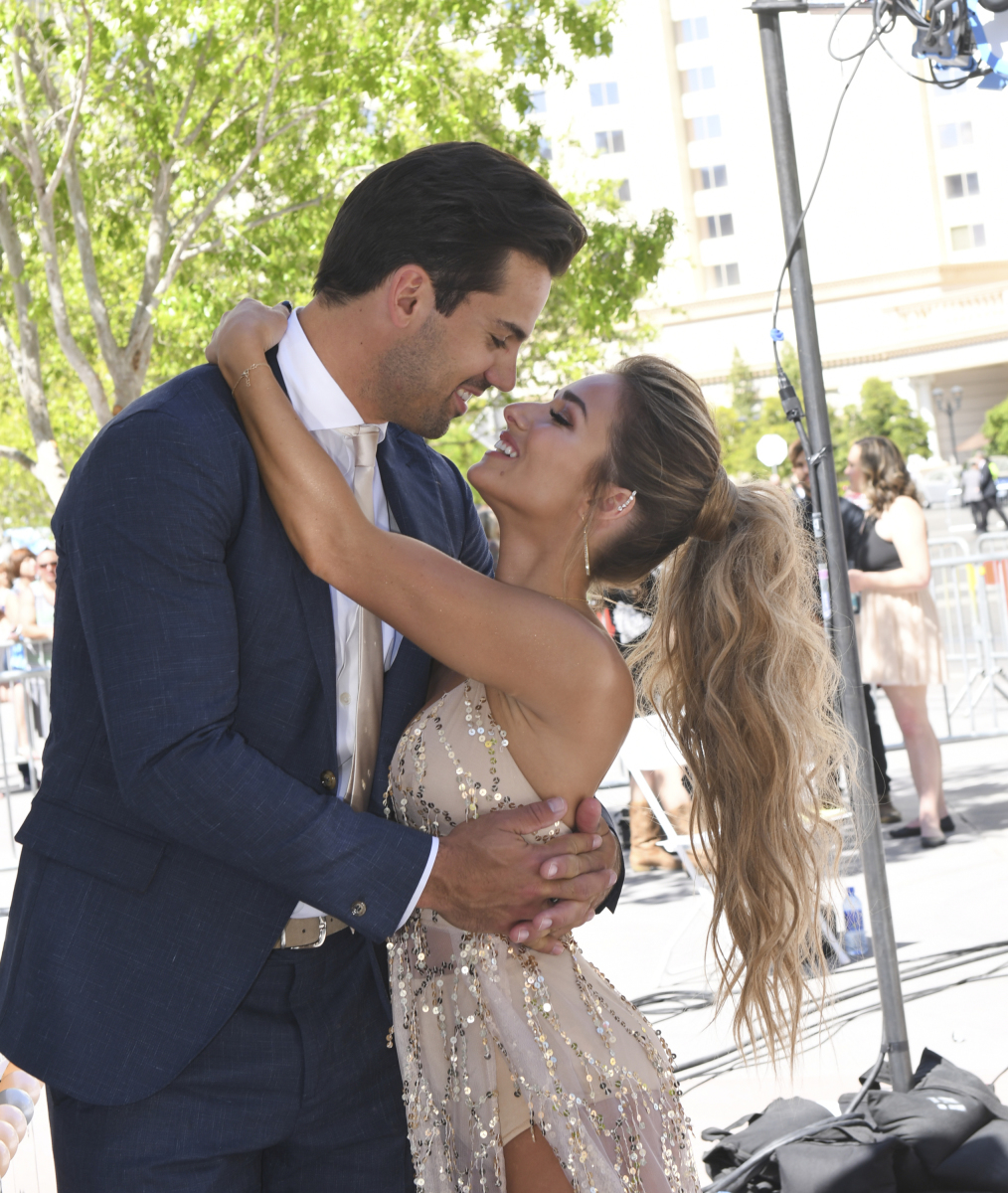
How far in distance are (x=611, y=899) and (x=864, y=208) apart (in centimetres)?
7913

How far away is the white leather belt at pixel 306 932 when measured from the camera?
2.05 m

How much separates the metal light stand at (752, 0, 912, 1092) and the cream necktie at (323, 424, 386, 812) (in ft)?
6.25

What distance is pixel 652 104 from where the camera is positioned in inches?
2990

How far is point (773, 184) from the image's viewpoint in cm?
7425

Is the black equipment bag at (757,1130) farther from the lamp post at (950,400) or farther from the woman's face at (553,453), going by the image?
the lamp post at (950,400)

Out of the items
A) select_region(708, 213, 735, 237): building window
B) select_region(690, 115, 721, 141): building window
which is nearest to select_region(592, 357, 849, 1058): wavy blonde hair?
select_region(708, 213, 735, 237): building window

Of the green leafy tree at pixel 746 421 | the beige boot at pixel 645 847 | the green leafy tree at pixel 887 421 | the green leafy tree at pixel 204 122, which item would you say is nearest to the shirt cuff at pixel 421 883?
the beige boot at pixel 645 847

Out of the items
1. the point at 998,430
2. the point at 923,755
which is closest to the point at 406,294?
the point at 923,755

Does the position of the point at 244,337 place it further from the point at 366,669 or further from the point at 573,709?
the point at 573,709

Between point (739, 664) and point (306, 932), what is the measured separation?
1102 millimetres

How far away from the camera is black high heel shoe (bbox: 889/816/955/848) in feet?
24.2

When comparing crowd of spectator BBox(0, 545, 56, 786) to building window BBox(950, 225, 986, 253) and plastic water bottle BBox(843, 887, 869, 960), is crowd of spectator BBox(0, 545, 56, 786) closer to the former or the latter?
plastic water bottle BBox(843, 887, 869, 960)

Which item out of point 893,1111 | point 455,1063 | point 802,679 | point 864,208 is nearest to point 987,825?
point 893,1111

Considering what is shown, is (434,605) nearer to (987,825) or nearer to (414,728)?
(414,728)
